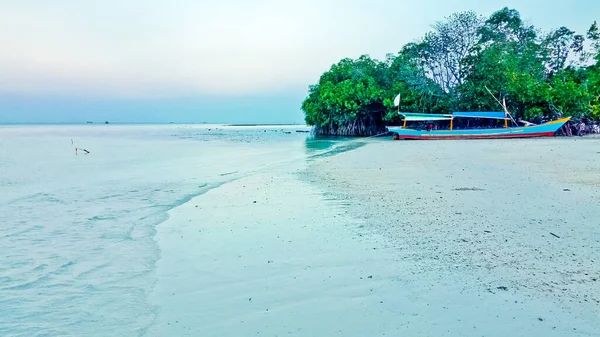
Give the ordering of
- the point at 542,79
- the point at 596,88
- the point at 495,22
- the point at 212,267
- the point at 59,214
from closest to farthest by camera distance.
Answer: the point at 212,267, the point at 59,214, the point at 596,88, the point at 542,79, the point at 495,22

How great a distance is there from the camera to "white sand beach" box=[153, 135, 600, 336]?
2924 millimetres

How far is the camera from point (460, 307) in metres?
3.06

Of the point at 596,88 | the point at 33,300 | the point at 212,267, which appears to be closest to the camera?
the point at 33,300

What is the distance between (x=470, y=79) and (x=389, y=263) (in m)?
32.9

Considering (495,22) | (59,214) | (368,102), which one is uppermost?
(495,22)

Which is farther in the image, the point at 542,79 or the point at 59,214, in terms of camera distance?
the point at 542,79

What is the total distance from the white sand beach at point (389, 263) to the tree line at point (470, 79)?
25.7m

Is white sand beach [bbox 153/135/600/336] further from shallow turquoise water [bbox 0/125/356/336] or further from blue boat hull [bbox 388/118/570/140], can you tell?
blue boat hull [bbox 388/118/570/140]

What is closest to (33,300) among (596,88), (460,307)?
(460,307)

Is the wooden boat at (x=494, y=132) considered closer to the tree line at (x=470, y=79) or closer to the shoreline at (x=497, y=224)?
the tree line at (x=470, y=79)

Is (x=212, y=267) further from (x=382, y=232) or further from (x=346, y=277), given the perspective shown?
(x=382, y=232)

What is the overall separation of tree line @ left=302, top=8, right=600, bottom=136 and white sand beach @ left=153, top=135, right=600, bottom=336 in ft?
84.4

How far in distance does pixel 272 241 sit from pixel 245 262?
749 millimetres

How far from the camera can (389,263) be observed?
4.04 meters
